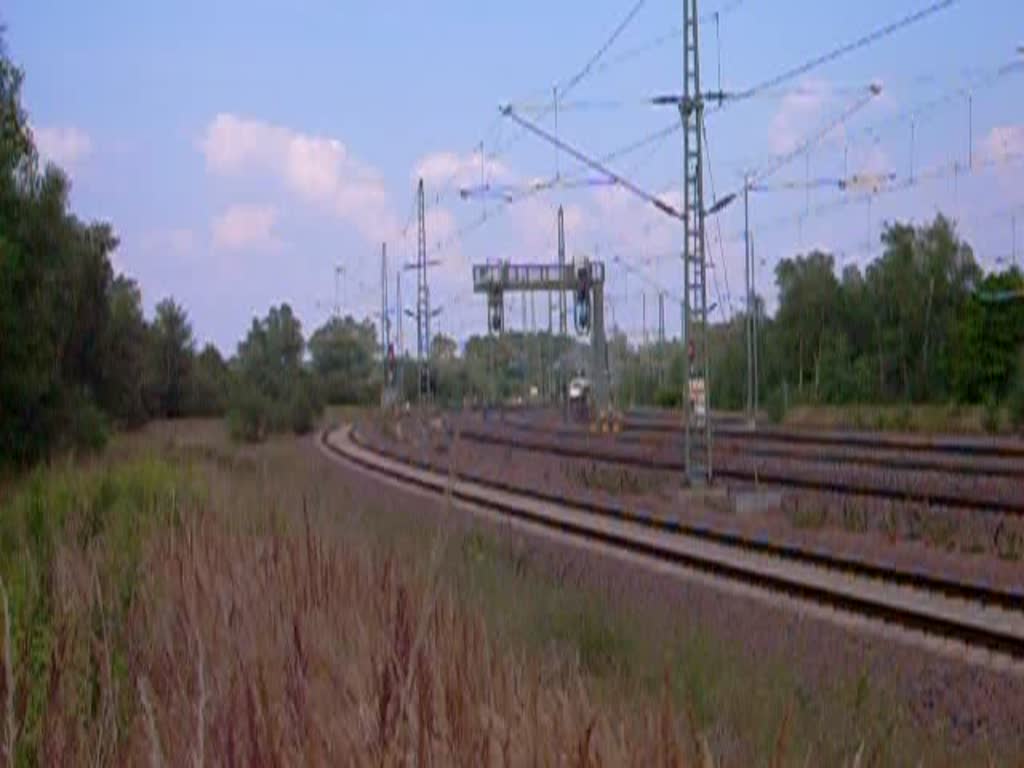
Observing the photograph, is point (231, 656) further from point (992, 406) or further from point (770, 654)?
point (992, 406)

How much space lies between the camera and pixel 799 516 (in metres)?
32.6

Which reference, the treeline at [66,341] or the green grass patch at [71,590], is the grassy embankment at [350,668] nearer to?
the green grass patch at [71,590]

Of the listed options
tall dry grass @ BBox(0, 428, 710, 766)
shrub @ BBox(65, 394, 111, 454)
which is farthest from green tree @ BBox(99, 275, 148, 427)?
tall dry grass @ BBox(0, 428, 710, 766)

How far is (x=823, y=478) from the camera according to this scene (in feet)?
132

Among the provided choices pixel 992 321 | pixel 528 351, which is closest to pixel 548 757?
pixel 992 321

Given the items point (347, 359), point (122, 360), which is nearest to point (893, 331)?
point (122, 360)

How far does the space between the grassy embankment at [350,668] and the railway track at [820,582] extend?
0.80 m

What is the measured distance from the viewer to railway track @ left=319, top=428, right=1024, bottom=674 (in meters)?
17.8

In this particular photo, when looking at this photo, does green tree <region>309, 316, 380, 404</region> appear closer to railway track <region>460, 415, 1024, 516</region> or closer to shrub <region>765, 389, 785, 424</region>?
shrub <region>765, 389, 785, 424</region>

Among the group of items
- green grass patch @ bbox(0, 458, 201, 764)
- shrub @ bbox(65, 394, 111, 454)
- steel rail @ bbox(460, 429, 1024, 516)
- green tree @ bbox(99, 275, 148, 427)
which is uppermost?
green tree @ bbox(99, 275, 148, 427)

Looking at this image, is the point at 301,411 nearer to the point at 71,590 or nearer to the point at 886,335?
the point at 886,335

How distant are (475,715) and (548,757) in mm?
778

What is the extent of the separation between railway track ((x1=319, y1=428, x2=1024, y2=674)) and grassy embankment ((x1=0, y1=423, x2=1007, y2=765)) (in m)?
0.80

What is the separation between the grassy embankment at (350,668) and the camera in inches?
210
